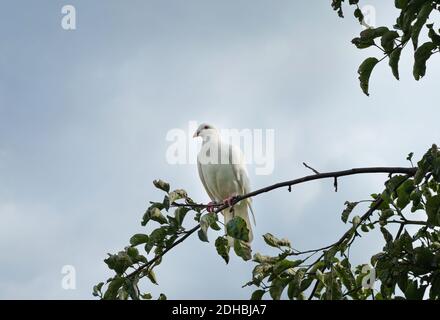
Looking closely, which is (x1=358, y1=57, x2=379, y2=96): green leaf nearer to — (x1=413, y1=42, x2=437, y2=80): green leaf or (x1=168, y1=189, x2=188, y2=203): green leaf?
(x1=413, y1=42, x2=437, y2=80): green leaf

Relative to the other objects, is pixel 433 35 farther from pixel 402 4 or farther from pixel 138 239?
pixel 138 239

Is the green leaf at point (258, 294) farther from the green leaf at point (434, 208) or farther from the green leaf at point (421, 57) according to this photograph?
the green leaf at point (421, 57)

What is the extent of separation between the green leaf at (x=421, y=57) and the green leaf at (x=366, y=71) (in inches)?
15.0

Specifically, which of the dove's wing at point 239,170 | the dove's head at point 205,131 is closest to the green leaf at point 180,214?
the dove's wing at point 239,170

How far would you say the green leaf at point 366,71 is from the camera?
19.9 feet

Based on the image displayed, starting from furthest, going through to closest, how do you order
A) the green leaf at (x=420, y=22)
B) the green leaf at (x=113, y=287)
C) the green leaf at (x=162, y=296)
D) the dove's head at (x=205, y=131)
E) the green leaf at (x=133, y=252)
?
the dove's head at (x=205, y=131) < the green leaf at (x=162, y=296) < the green leaf at (x=133, y=252) < the green leaf at (x=113, y=287) < the green leaf at (x=420, y=22)

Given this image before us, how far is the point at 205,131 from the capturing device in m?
13.8

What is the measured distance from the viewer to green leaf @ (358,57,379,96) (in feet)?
19.9

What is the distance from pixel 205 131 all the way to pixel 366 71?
783 cm

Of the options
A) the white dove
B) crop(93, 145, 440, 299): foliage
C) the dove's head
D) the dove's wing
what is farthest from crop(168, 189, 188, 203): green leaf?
the dove's head

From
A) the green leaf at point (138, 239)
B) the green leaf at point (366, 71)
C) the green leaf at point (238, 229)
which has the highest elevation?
the green leaf at point (366, 71)

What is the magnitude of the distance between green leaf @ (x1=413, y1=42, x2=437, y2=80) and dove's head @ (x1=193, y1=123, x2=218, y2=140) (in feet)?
26.0

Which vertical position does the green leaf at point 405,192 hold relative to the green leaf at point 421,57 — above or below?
below
